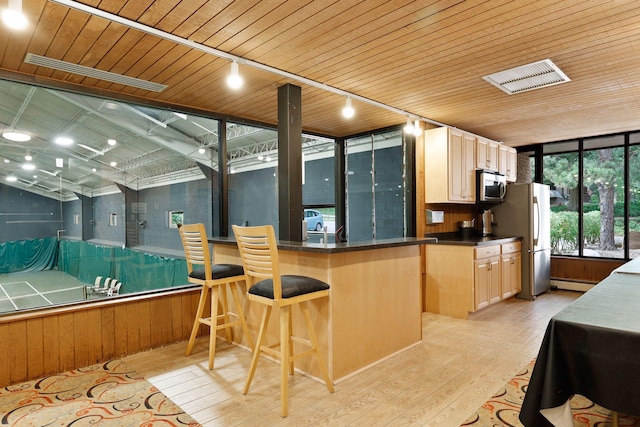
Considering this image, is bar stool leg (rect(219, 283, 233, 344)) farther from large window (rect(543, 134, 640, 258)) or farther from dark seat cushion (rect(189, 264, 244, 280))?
large window (rect(543, 134, 640, 258))

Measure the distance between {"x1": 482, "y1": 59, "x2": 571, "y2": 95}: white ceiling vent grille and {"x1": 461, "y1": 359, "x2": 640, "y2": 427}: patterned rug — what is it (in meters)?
2.50

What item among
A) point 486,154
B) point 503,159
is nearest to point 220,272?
point 486,154

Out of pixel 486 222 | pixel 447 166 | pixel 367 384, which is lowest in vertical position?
pixel 367 384

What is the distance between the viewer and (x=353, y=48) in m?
2.75

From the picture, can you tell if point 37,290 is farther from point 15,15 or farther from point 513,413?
point 513,413

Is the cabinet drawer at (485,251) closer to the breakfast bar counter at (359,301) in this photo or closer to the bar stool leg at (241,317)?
the breakfast bar counter at (359,301)

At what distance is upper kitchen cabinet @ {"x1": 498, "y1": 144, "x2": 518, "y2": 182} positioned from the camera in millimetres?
5734

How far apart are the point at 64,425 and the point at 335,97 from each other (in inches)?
132

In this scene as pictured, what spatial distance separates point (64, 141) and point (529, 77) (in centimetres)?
414

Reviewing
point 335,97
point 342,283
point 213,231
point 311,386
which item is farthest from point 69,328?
point 335,97

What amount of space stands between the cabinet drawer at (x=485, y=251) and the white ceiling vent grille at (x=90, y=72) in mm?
3707

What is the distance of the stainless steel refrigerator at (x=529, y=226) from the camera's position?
5312 mm

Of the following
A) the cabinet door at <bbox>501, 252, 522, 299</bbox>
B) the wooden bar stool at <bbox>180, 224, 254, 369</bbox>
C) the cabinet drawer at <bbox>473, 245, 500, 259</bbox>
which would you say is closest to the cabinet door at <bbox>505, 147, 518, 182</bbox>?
the cabinet door at <bbox>501, 252, 522, 299</bbox>

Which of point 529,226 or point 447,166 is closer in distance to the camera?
point 447,166
